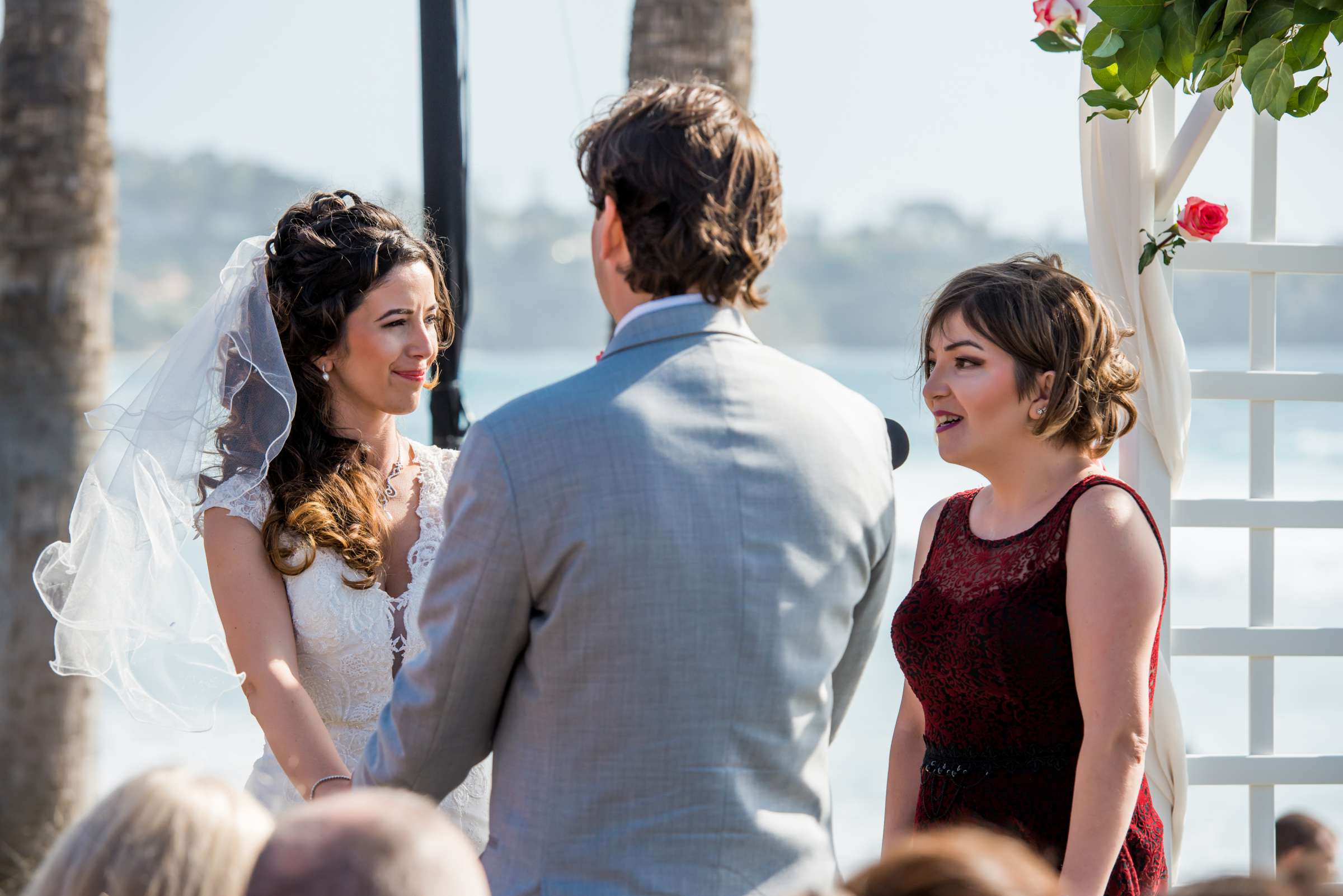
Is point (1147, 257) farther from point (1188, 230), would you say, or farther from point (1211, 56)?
point (1211, 56)

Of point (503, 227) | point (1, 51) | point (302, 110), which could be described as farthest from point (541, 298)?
point (1, 51)

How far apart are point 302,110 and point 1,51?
1763 inches

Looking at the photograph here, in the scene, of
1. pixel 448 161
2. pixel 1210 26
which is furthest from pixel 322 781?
pixel 1210 26

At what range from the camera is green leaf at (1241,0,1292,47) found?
2736 millimetres

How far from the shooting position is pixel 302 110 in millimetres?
47500

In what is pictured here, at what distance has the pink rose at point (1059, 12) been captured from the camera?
322 cm

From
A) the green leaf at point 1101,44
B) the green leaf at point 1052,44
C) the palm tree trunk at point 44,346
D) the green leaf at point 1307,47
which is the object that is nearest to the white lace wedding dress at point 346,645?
the green leaf at point 1101,44

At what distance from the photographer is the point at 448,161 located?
11.8 feet

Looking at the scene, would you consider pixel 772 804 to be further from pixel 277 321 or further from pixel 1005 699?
pixel 277 321

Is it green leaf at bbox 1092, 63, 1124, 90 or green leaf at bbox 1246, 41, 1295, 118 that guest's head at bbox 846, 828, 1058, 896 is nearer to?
green leaf at bbox 1246, 41, 1295, 118

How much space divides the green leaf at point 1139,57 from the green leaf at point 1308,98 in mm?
333

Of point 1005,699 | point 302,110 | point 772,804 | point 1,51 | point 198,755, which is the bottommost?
point 198,755

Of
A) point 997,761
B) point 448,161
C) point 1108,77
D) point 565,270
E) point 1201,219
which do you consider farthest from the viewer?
point 565,270

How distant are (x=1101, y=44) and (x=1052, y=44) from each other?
0.32m
